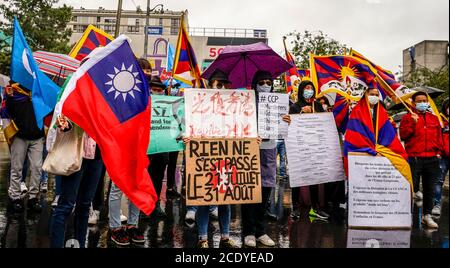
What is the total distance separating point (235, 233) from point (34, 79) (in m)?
3.05

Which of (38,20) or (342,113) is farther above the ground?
(38,20)

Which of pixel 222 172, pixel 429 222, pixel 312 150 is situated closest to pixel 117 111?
pixel 222 172

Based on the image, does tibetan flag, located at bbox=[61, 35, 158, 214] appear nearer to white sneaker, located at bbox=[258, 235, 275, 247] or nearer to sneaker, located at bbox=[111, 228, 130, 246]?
sneaker, located at bbox=[111, 228, 130, 246]

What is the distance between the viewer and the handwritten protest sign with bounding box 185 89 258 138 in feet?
15.1

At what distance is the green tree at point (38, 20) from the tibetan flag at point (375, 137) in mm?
24077

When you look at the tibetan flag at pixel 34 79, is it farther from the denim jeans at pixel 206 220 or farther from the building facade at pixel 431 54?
the building facade at pixel 431 54

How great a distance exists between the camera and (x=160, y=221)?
592 centimetres

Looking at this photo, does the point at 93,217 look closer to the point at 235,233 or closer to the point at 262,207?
the point at 235,233

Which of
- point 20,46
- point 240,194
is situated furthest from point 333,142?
point 20,46

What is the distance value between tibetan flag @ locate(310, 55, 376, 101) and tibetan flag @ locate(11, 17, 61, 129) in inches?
162

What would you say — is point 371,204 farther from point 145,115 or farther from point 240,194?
point 145,115

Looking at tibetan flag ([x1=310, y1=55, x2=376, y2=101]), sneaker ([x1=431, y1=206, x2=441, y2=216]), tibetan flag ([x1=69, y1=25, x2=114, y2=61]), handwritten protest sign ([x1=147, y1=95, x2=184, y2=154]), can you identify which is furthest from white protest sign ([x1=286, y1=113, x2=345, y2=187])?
tibetan flag ([x1=69, y1=25, x2=114, y2=61])

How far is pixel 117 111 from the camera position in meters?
4.00

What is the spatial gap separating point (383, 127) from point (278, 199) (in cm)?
283
